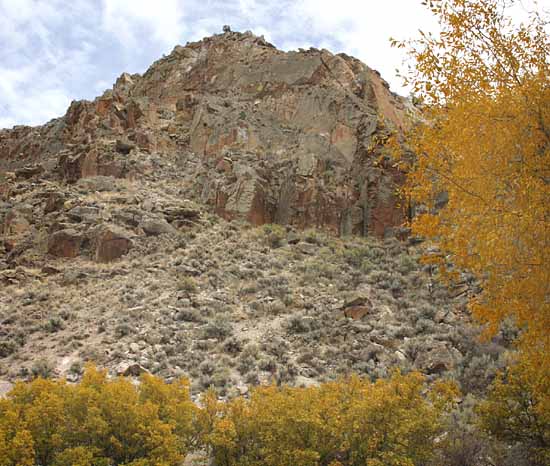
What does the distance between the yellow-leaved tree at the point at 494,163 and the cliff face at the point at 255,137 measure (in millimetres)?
18880

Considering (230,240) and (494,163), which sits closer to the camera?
(494,163)

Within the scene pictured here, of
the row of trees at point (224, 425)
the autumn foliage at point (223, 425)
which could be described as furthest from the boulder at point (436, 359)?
the autumn foliage at point (223, 425)

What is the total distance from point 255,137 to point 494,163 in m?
29.7

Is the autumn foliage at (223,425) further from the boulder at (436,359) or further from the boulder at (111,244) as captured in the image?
the boulder at (111,244)

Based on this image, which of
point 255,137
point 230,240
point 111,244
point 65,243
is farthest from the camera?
point 255,137

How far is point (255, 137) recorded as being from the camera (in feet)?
117

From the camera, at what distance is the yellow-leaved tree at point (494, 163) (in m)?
6.36

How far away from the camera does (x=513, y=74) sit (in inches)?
275

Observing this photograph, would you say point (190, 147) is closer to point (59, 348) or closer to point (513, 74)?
point (59, 348)

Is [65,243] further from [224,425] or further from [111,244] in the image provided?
[224,425]

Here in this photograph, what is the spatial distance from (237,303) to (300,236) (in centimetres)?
761

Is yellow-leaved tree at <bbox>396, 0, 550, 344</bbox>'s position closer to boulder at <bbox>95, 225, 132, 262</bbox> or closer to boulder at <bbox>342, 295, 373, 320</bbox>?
boulder at <bbox>342, 295, 373, 320</bbox>

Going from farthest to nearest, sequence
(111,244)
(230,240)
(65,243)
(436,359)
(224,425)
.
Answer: (230,240) → (65,243) → (111,244) → (436,359) → (224,425)

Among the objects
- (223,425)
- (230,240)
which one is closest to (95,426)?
(223,425)
